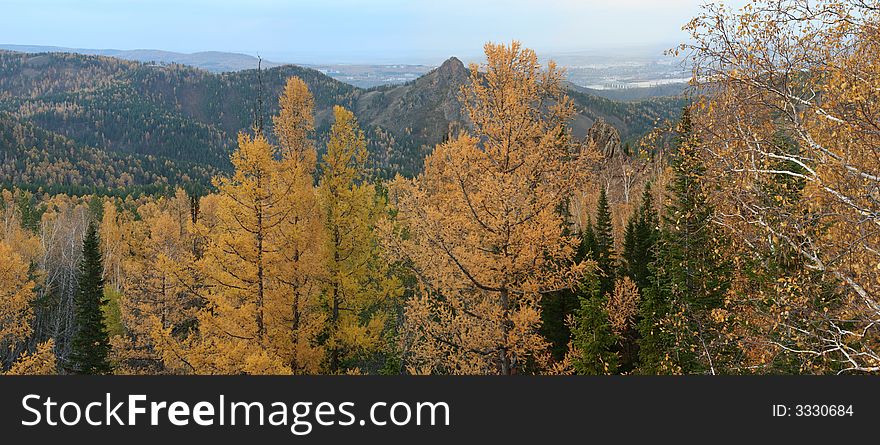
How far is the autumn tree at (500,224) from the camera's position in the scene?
11805 millimetres

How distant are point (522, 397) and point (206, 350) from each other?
11056 mm

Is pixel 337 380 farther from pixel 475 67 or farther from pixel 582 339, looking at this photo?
pixel 582 339

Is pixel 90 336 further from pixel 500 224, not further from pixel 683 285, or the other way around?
pixel 683 285

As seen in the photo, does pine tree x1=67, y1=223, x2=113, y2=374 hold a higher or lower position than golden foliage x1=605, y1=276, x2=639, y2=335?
lower

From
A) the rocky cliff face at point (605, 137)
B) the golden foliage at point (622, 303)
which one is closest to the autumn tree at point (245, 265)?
the golden foliage at point (622, 303)

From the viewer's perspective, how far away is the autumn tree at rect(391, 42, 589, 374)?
11805 mm

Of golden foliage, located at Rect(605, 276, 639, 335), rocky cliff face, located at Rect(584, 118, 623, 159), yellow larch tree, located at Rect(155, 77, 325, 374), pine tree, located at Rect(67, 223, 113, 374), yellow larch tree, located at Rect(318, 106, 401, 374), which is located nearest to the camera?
yellow larch tree, located at Rect(155, 77, 325, 374)

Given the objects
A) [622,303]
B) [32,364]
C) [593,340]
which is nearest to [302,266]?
[593,340]

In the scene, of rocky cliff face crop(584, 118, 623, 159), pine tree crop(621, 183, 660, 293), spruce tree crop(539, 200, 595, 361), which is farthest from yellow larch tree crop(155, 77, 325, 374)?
rocky cliff face crop(584, 118, 623, 159)

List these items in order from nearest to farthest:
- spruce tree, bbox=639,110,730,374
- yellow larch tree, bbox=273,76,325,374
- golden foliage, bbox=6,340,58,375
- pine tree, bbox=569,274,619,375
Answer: yellow larch tree, bbox=273,76,325,374
spruce tree, bbox=639,110,730,374
pine tree, bbox=569,274,619,375
golden foliage, bbox=6,340,58,375

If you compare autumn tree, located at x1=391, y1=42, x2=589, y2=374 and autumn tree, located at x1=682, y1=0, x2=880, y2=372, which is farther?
autumn tree, located at x1=391, y1=42, x2=589, y2=374

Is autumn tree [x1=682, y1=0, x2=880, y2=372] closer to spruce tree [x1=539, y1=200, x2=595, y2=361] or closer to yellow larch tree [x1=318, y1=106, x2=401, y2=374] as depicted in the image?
yellow larch tree [x1=318, y1=106, x2=401, y2=374]

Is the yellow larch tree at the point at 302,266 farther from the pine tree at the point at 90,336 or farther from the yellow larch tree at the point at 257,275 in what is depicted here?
the pine tree at the point at 90,336

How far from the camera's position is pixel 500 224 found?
1164cm
